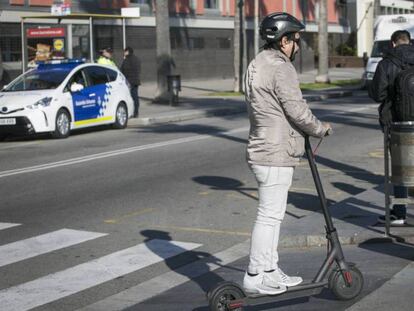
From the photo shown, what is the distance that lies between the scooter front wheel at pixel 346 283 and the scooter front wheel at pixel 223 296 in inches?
29.2

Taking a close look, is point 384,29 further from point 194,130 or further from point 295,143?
point 295,143

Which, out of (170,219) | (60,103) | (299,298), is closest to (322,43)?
(60,103)

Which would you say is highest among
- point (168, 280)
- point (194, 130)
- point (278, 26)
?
point (278, 26)

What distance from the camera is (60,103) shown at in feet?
61.4

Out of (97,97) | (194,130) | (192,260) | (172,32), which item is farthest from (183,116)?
(172,32)

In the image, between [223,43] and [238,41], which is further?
[223,43]

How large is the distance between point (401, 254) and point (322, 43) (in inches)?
1294

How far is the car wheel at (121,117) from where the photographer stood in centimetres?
2098

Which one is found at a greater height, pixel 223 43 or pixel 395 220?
pixel 223 43

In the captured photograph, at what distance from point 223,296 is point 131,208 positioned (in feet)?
16.2

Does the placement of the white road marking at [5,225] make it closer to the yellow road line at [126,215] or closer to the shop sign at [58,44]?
the yellow road line at [126,215]

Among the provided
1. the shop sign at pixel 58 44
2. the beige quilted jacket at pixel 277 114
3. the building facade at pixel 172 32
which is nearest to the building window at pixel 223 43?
the building facade at pixel 172 32

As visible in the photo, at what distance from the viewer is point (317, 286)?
5.81 metres

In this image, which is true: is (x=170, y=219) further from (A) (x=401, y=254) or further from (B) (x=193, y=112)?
(B) (x=193, y=112)
